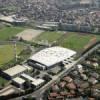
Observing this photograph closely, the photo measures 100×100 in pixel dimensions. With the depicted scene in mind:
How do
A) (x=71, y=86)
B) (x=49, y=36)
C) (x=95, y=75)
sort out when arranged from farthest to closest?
(x=49, y=36), (x=95, y=75), (x=71, y=86)

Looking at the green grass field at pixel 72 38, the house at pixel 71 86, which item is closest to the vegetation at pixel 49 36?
the green grass field at pixel 72 38

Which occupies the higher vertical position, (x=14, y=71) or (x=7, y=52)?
(x=7, y=52)

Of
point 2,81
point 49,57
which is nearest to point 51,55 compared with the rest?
point 49,57

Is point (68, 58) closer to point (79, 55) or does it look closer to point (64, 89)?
point (79, 55)

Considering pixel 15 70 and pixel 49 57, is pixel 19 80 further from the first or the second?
pixel 49 57

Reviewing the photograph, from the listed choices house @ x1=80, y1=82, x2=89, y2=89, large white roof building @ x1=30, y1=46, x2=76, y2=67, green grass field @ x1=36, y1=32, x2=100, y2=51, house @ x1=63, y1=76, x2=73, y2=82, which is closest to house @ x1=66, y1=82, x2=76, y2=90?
house @ x1=63, y1=76, x2=73, y2=82
